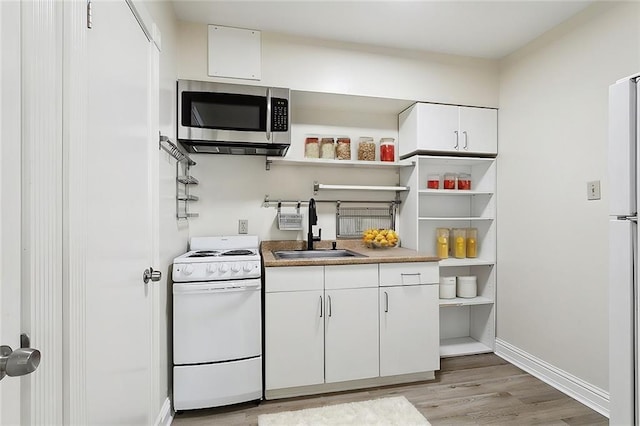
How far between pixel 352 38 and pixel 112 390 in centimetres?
260

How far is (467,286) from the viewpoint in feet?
9.20

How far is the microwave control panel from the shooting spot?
221 centimetres

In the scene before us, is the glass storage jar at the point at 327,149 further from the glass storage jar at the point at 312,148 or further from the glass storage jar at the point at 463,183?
the glass storage jar at the point at 463,183

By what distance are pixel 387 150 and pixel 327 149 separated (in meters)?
0.55

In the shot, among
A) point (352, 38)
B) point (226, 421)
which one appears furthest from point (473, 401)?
point (352, 38)

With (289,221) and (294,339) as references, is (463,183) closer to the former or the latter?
(289,221)

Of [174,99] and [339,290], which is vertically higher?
[174,99]

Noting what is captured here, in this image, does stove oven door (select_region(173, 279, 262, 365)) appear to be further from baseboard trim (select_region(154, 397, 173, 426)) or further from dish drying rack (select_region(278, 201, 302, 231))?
dish drying rack (select_region(278, 201, 302, 231))

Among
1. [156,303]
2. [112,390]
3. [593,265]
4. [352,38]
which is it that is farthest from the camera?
[352,38]

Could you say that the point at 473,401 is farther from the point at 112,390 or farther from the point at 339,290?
the point at 112,390

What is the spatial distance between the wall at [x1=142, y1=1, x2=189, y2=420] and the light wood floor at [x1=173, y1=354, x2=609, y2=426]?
43 centimetres

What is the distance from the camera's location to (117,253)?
1.18 meters

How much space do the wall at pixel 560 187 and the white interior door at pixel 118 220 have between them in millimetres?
2616

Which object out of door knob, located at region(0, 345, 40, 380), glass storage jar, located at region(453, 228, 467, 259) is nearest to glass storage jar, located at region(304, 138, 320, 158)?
glass storage jar, located at region(453, 228, 467, 259)
